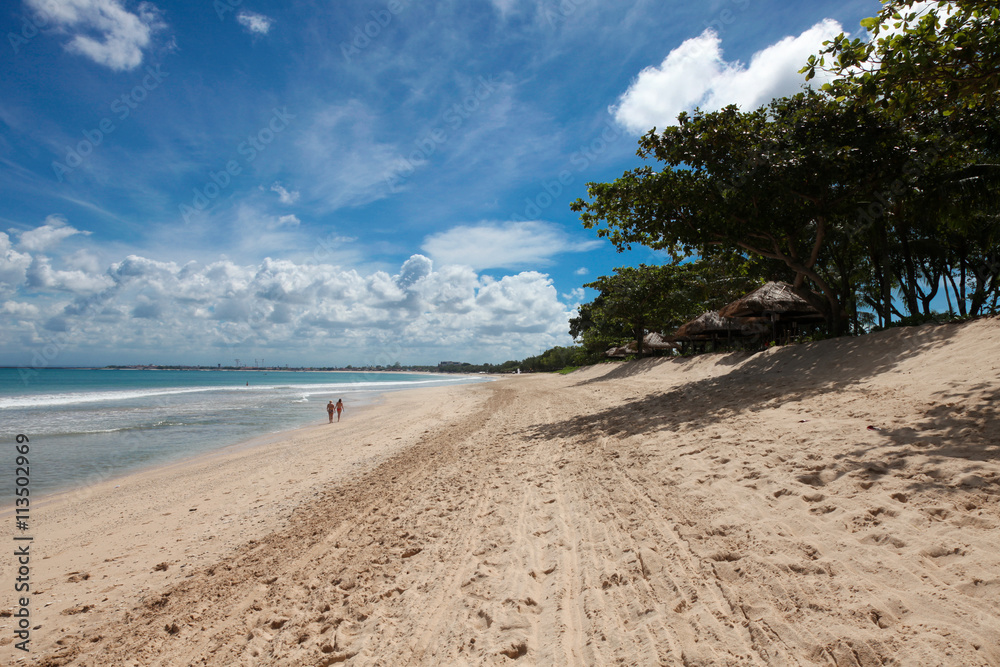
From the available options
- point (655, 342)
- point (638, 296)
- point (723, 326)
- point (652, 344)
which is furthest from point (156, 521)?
point (655, 342)

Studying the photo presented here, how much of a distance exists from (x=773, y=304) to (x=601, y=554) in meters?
16.6

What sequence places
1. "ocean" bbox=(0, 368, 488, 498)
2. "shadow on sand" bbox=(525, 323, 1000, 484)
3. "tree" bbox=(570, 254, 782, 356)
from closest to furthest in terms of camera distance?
"shadow on sand" bbox=(525, 323, 1000, 484) < "ocean" bbox=(0, 368, 488, 498) < "tree" bbox=(570, 254, 782, 356)

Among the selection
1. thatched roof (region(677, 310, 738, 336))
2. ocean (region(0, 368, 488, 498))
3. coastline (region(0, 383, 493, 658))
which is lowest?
coastline (region(0, 383, 493, 658))

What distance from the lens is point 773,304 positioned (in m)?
16.7

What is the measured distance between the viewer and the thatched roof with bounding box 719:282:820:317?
54.6 ft

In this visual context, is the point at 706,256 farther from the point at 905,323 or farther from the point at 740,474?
the point at 740,474

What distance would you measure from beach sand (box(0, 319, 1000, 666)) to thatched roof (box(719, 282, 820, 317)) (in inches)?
368

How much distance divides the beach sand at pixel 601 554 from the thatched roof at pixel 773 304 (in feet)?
30.7

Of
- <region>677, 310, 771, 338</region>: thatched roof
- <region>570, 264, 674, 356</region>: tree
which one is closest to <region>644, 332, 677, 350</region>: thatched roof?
<region>570, 264, 674, 356</region>: tree

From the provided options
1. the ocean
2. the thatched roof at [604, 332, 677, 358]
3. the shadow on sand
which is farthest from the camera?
the thatched roof at [604, 332, 677, 358]

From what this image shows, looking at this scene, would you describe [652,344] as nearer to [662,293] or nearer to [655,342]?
[655,342]

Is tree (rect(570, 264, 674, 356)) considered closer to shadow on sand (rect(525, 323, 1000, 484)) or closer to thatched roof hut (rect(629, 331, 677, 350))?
thatched roof hut (rect(629, 331, 677, 350))

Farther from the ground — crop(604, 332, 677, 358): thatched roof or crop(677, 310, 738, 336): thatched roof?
crop(677, 310, 738, 336): thatched roof

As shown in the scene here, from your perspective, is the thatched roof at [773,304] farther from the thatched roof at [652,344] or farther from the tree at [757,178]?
the thatched roof at [652,344]
